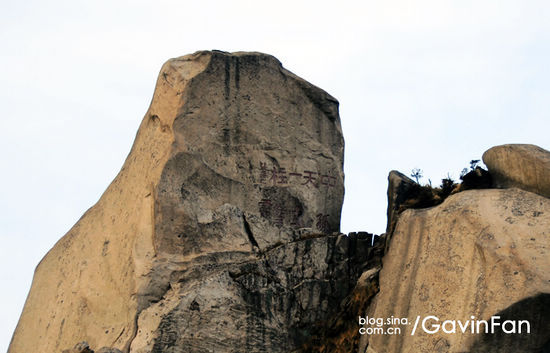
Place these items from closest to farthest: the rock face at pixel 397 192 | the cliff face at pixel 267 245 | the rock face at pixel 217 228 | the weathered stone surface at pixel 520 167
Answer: the cliff face at pixel 267 245, the weathered stone surface at pixel 520 167, the rock face at pixel 217 228, the rock face at pixel 397 192

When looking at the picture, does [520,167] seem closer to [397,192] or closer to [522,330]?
[397,192]

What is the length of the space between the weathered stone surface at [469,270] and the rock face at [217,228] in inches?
43.9

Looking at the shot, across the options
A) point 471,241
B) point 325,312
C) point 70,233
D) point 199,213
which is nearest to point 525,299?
point 471,241

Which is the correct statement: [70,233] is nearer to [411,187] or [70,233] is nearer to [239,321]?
[239,321]

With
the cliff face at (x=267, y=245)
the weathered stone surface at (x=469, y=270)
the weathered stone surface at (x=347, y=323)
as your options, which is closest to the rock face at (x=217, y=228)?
the cliff face at (x=267, y=245)

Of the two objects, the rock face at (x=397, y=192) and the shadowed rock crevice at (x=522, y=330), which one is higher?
the rock face at (x=397, y=192)

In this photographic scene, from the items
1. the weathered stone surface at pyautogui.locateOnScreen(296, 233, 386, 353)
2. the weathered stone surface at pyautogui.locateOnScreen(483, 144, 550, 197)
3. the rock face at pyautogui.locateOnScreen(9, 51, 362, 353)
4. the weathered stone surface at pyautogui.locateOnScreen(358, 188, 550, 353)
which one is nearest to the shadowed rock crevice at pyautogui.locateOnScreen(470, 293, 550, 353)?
the weathered stone surface at pyautogui.locateOnScreen(358, 188, 550, 353)

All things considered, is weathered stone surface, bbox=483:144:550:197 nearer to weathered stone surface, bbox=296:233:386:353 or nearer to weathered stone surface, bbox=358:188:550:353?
weathered stone surface, bbox=358:188:550:353

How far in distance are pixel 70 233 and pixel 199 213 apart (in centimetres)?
290

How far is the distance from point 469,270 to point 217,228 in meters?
3.22

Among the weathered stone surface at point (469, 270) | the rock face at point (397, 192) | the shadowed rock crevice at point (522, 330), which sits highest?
the rock face at point (397, 192)

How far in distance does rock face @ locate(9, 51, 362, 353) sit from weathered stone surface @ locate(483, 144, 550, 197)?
1964 millimetres

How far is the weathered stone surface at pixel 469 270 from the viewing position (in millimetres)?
12000

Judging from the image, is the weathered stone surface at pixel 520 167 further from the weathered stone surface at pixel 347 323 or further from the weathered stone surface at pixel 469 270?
the weathered stone surface at pixel 347 323
